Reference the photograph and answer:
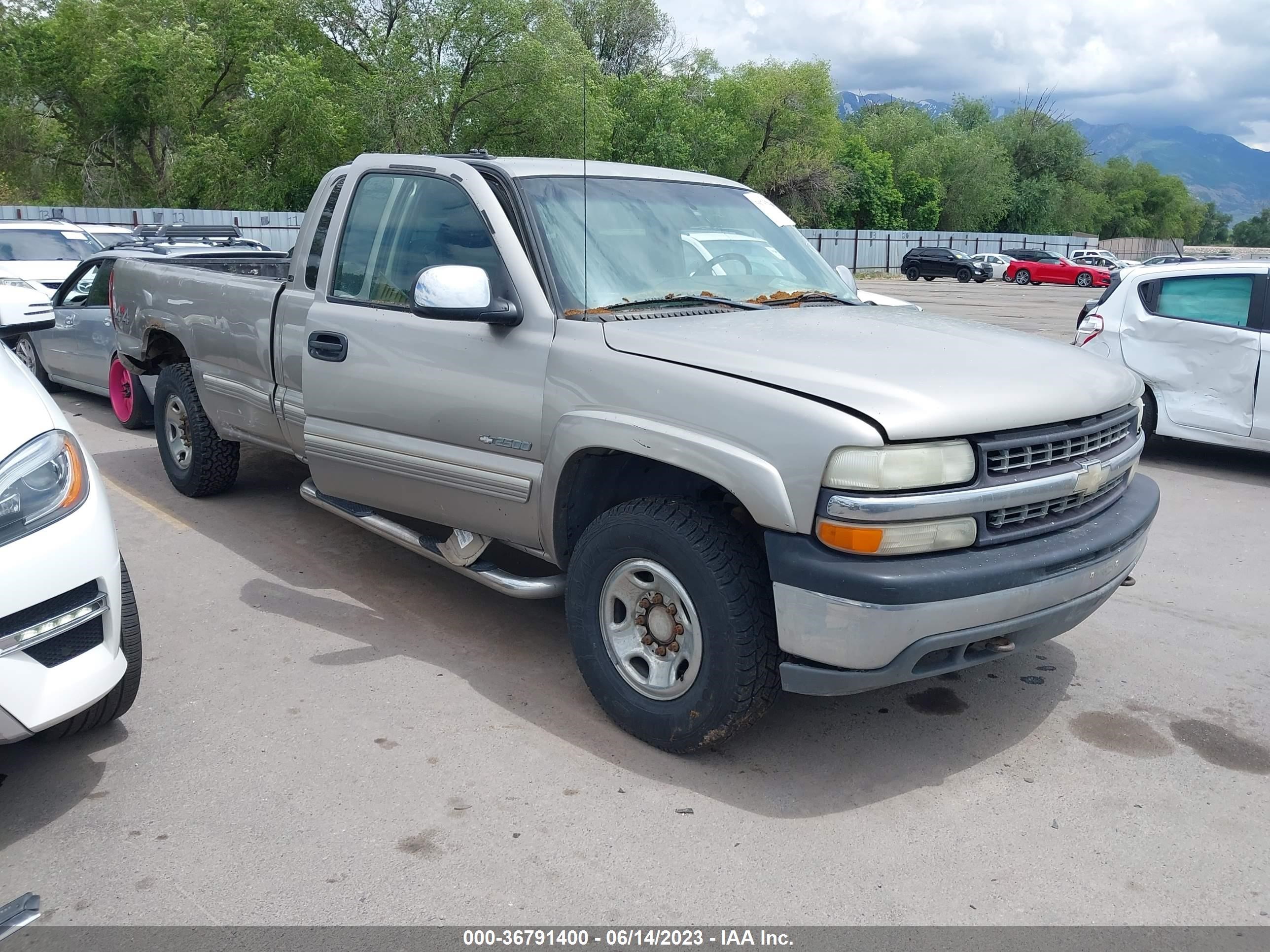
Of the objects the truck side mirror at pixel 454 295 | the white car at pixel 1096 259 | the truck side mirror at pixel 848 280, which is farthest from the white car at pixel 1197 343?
the white car at pixel 1096 259

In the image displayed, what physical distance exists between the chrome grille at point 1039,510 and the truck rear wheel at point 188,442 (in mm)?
4701

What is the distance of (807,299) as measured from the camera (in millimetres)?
4516

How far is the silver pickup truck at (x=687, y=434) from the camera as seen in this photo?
3.09 metres

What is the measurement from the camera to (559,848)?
309cm

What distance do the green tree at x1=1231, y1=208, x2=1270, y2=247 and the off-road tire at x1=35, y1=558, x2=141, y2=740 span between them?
498ft

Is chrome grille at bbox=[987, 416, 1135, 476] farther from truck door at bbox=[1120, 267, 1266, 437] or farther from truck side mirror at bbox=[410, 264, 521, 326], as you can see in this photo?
truck door at bbox=[1120, 267, 1266, 437]

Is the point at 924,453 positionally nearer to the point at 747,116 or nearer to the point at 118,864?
the point at 118,864

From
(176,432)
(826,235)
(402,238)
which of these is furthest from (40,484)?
(826,235)

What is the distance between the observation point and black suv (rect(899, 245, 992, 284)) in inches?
1961

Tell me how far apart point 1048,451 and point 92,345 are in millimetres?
8638

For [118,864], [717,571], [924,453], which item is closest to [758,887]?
[717,571]

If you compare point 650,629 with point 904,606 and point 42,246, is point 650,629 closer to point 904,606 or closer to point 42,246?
point 904,606

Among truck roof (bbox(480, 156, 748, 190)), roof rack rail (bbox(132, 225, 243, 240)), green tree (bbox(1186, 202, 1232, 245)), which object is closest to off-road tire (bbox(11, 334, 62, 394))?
roof rack rail (bbox(132, 225, 243, 240))

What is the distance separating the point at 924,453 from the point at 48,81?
49781mm
